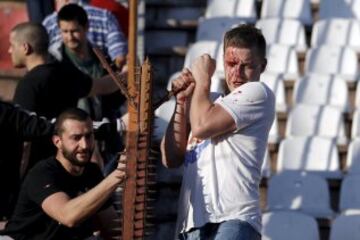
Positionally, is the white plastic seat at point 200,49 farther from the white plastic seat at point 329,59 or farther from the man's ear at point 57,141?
the man's ear at point 57,141

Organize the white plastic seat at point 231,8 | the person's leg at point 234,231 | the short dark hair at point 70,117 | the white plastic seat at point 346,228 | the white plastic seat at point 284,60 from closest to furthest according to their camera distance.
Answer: the person's leg at point 234,231, the short dark hair at point 70,117, the white plastic seat at point 346,228, the white plastic seat at point 284,60, the white plastic seat at point 231,8

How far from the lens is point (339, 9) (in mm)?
12062

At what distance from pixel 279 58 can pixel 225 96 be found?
545cm

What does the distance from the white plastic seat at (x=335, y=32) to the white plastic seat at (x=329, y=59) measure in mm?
293

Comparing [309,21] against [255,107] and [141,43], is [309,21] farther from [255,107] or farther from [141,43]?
[255,107]

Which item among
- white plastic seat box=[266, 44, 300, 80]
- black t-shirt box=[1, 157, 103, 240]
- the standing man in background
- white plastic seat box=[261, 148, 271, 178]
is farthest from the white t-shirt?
white plastic seat box=[266, 44, 300, 80]

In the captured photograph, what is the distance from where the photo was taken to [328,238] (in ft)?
28.5

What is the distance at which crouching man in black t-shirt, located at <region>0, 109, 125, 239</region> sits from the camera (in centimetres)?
623

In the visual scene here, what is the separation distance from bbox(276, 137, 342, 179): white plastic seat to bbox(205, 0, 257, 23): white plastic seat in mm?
2226

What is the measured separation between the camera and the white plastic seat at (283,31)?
37.8 feet

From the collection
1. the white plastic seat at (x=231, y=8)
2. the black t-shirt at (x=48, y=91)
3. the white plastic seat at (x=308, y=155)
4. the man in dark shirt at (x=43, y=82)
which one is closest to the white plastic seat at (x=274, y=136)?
the white plastic seat at (x=308, y=155)

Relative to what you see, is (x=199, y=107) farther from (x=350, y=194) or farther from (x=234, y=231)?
(x=350, y=194)

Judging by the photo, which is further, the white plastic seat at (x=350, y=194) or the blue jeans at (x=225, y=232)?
the white plastic seat at (x=350, y=194)

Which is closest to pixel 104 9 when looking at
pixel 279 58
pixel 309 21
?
pixel 279 58
